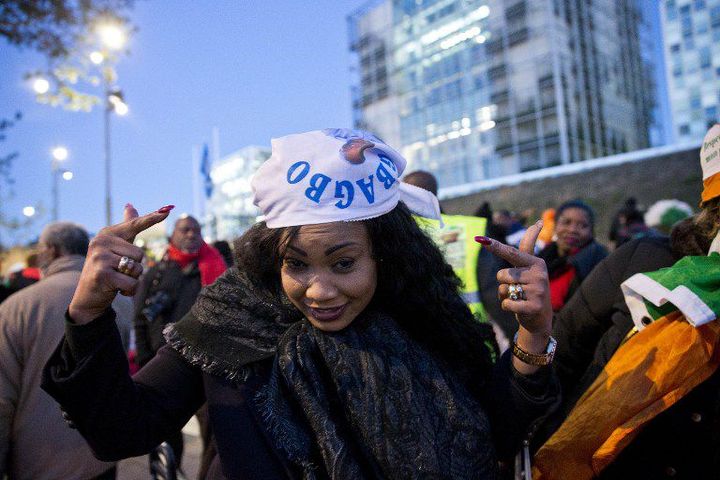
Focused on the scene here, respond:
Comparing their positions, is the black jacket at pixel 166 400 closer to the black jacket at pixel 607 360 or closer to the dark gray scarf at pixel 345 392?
the dark gray scarf at pixel 345 392

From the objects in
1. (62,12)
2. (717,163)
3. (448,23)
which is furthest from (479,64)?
(717,163)

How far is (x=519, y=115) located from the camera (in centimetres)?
3750

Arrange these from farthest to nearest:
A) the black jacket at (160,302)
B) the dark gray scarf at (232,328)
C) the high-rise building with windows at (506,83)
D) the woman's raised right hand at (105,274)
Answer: the high-rise building with windows at (506,83) → the black jacket at (160,302) → the dark gray scarf at (232,328) → the woman's raised right hand at (105,274)

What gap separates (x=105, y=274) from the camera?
118cm

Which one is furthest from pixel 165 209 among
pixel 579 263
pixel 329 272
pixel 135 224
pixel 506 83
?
pixel 506 83

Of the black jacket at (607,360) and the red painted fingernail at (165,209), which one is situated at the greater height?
the red painted fingernail at (165,209)

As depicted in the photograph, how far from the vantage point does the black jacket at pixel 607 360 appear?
1.48 metres

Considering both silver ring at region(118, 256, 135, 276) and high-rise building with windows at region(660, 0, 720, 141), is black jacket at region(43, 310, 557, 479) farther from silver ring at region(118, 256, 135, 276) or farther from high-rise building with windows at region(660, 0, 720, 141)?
high-rise building with windows at region(660, 0, 720, 141)

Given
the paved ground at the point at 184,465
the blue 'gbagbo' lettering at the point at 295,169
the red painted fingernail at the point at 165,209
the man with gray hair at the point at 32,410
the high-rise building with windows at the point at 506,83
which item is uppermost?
the high-rise building with windows at the point at 506,83

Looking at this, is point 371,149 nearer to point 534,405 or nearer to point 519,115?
point 534,405

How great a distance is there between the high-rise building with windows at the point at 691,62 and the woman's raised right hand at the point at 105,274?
6201 centimetres

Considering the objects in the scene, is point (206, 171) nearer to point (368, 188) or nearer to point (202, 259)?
point (202, 259)

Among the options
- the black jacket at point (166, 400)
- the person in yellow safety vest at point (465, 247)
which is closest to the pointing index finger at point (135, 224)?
the black jacket at point (166, 400)

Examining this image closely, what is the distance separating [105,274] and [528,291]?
40.6 inches
